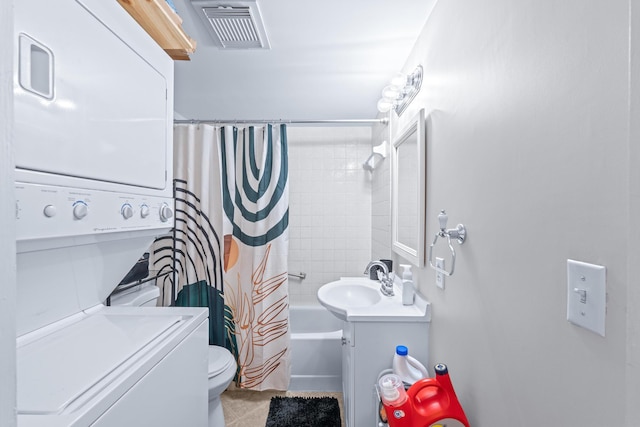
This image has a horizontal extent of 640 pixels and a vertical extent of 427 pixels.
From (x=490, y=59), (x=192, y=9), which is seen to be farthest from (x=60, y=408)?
(x=192, y=9)

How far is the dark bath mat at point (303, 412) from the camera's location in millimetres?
2000

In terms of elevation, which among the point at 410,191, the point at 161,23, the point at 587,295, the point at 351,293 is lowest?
the point at 351,293

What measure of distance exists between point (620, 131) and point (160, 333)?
48.9 inches

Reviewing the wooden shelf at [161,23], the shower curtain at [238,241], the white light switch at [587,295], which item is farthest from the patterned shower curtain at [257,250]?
the white light switch at [587,295]

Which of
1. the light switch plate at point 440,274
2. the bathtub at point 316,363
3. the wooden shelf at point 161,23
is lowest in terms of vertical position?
the bathtub at point 316,363

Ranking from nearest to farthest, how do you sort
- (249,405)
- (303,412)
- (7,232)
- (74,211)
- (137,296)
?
(7,232), (74,211), (137,296), (303,412), (249,405)

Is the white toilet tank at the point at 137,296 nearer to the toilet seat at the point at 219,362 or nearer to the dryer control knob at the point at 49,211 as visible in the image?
the toilet seat at the point at 219,362

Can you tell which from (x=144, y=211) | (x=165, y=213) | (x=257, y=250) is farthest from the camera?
(x=257, y=250)

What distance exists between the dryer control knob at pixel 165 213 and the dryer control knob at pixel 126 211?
0.66 feet

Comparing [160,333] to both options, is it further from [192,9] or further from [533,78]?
[192,9]

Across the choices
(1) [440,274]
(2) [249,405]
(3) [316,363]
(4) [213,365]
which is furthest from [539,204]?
(2) [249,405]

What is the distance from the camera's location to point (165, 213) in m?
1.20

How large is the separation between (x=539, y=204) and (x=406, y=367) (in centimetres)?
97

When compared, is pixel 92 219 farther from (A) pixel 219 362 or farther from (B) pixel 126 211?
(A) pixel 219 362
